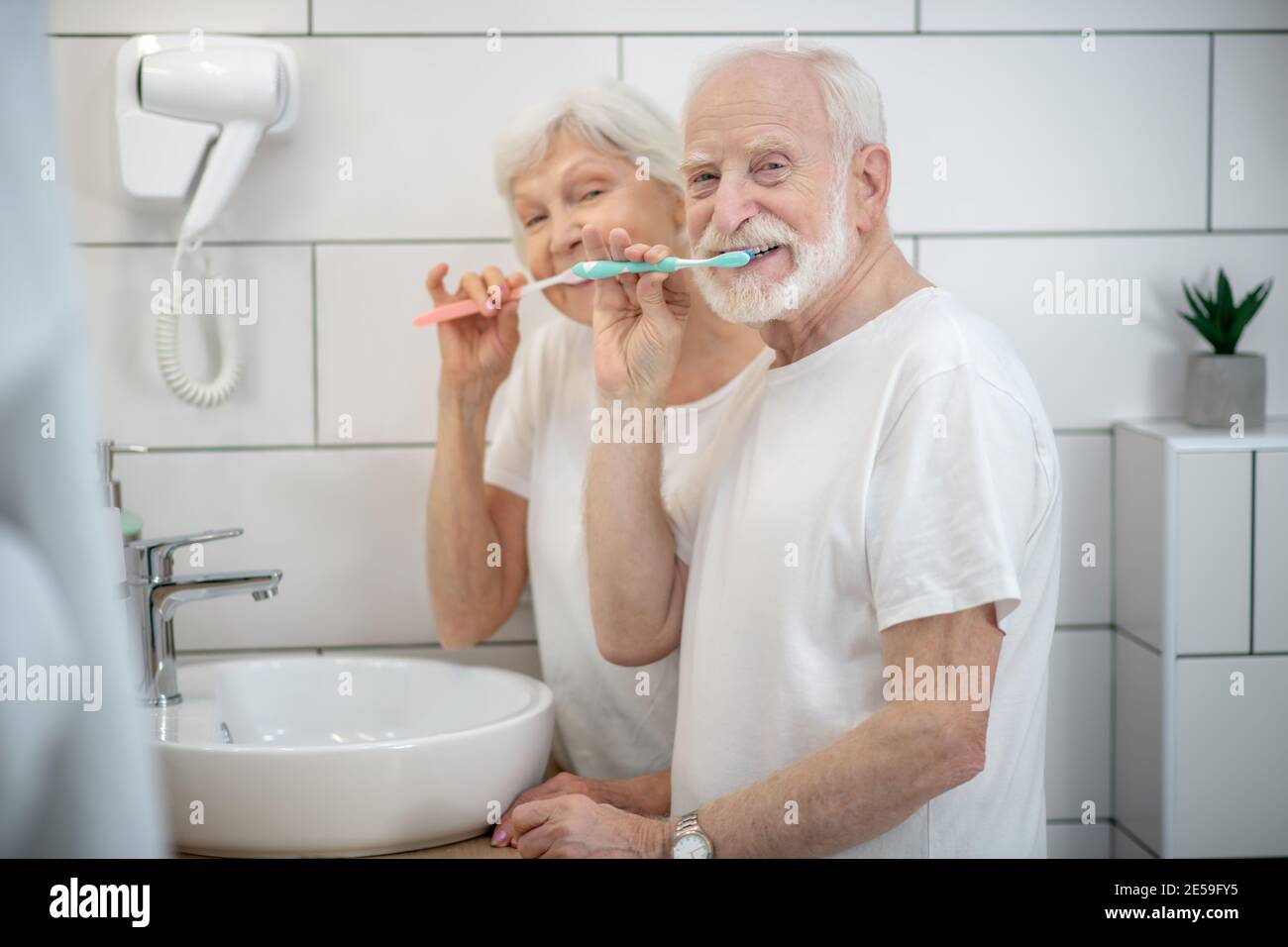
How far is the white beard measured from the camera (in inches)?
32.2

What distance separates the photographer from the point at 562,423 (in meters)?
1.06

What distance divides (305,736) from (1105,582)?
28.9 inches

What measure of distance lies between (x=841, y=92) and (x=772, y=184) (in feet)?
0.27

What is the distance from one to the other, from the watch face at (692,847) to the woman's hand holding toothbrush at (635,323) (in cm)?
33

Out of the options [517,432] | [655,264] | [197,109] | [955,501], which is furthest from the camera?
[517,432]

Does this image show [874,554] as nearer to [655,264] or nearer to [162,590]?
[655,264]

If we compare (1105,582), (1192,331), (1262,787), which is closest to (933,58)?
(1192,331)

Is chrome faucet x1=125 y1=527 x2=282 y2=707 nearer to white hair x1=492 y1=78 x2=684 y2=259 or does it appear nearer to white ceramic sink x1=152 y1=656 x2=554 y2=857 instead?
white ceramic sink x1=152 y1=656 x2=554 y2=857

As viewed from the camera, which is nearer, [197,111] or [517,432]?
[197,111]

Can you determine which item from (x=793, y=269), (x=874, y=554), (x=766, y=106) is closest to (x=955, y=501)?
(x=874, y=554)

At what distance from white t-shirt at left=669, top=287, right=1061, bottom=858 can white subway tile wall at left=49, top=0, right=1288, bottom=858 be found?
0.22m

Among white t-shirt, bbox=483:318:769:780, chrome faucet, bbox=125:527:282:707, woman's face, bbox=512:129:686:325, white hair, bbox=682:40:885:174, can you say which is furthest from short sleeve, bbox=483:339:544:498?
white hair, bbox=682:40:885:174
